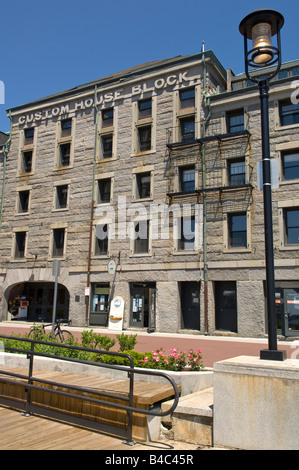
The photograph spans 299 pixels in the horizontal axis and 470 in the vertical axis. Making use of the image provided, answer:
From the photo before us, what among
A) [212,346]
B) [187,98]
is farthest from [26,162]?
[212,346]

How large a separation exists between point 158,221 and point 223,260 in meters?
4.70

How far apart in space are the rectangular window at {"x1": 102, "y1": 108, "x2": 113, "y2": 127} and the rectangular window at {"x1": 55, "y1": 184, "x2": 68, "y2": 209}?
5.14 meters

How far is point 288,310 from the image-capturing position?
19.7 metres

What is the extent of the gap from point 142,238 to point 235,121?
8.78 metres

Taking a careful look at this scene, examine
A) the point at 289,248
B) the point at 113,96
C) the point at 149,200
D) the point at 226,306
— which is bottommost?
the point at 226,306

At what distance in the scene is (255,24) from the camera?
6379mm

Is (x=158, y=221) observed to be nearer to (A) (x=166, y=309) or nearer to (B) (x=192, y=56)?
(A) (x=166, y=309)

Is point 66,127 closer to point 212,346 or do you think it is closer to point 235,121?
point 235,121

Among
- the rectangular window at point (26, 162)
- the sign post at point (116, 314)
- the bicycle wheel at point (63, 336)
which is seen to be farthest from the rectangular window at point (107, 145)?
the bicycle wheel at point (63, 336)

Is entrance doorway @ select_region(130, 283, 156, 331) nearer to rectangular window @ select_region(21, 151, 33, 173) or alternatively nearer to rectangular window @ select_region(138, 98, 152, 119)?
rectangular window @ select_region(138, 98, 152, 119)

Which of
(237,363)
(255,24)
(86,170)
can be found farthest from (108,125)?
(237,363)

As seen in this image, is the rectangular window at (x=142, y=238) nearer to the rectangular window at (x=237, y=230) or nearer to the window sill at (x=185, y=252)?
the window sill at (x=185, y=252)

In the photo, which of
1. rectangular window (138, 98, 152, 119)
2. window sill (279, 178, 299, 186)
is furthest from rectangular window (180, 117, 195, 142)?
window sill (279, 178, 299, 186)

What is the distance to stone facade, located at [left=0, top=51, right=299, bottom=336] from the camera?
21250mm
